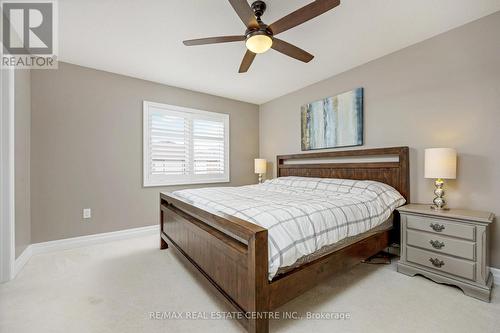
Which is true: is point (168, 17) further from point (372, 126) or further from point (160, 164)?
point (372, 126)

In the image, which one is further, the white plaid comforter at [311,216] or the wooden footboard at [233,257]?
the white plaid comforter at [311,216]

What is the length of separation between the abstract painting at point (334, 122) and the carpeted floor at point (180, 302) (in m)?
1.78

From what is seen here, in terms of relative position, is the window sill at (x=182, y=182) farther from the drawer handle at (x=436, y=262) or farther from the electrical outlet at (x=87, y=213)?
the drawer handle at (x=436, y=262)

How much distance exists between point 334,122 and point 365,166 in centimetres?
84

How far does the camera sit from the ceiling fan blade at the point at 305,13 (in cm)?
149

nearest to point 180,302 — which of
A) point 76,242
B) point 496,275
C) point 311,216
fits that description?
point 311,216

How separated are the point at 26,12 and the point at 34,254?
2705 millimetres

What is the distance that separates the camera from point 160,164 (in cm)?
372

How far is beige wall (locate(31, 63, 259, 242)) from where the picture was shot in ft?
9.26

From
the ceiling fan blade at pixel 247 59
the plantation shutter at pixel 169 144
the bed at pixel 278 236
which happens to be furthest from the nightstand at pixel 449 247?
the plantation shutter at pixel 169 144

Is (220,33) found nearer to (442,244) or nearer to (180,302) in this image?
(180,302)

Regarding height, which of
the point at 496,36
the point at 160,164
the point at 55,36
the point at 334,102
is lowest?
the point at 160,164

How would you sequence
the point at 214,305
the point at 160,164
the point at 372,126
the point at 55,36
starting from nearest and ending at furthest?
the point at 214,305, the point at 55,36, the point at 372,126, the point at 160,164

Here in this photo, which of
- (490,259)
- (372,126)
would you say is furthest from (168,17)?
(490,259)
